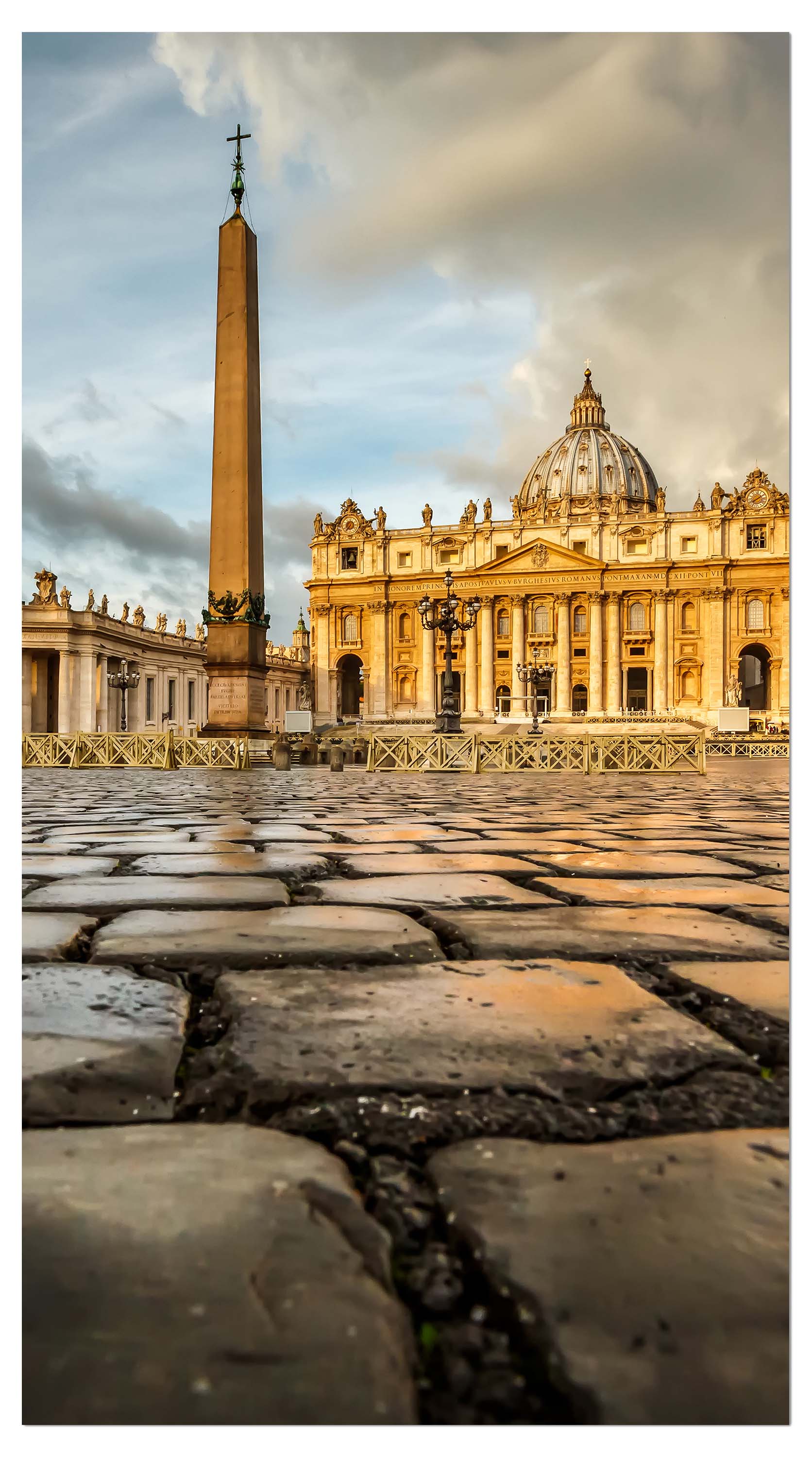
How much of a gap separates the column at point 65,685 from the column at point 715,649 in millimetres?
40367

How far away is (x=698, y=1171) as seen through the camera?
0.93 meters

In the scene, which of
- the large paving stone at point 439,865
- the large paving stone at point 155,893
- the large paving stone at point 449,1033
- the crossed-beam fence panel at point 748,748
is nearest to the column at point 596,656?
the crossed-beam fence panel at point 748,748

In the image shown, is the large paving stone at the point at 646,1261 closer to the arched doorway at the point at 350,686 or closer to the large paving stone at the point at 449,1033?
the large paving stone at the point at 449,1033

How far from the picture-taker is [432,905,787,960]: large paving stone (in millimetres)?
1961

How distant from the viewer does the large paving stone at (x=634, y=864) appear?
130 inches

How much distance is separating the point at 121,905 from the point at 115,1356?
1886mm

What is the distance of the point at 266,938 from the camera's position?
2.00m

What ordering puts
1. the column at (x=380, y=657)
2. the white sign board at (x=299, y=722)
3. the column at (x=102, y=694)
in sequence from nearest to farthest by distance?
the white sign board at (x=299, y=722) → the column at (x=102, y=694) → the column at (x=380, y=657)

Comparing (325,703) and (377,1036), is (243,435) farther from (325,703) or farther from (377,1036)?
(325,703)

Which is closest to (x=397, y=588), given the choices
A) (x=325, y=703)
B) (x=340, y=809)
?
(x=325, y=703)

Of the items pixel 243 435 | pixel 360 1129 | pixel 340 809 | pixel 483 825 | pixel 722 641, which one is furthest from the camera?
pixel 722 641

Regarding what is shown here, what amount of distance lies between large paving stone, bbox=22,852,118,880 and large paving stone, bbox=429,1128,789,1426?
8.10 ft

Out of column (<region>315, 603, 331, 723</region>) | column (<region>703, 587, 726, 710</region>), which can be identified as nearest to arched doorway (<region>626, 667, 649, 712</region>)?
column (<region>703, 587, 726, 710</region>)

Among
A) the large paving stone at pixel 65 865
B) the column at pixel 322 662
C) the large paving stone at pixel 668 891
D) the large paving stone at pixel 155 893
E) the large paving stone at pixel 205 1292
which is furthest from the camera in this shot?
the column at pixel 322 662
